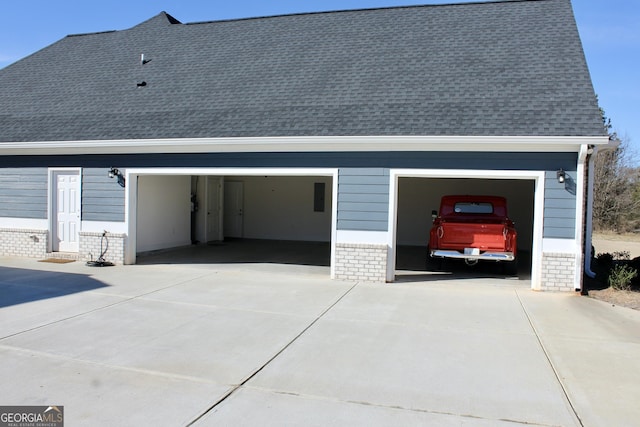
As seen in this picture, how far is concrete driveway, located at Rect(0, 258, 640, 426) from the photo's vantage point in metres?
4.01

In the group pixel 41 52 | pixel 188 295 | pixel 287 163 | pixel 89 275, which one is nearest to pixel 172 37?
pixel 41 52

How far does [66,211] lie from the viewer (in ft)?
40.7

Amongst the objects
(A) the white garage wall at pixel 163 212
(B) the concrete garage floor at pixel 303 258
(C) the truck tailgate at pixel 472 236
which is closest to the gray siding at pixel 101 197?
(A) the white garage wall at pixel 163 212

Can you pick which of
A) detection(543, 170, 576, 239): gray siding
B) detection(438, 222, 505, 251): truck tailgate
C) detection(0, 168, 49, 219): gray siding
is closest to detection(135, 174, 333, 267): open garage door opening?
detection(0, 168, 49, 219): gray siding

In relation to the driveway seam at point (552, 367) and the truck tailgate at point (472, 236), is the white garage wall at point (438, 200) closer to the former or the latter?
the truck tailgate at point (472, 236)

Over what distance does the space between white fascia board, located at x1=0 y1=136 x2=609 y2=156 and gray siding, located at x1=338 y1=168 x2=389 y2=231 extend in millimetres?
548

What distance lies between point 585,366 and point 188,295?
243 inches

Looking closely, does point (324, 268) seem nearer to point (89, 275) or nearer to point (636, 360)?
point (89, 275)

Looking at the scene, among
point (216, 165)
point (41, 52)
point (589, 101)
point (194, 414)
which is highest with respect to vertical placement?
point (41, 52)

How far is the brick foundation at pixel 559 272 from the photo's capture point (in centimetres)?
890

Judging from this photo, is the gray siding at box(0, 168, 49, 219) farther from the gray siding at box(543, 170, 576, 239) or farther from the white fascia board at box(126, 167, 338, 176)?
the gray siding at box(543, 170, 576, 239)

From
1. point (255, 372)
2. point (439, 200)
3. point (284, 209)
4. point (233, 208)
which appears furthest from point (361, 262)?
point (233, 208)

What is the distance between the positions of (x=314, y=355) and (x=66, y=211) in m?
9.87

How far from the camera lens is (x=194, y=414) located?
3873mm
